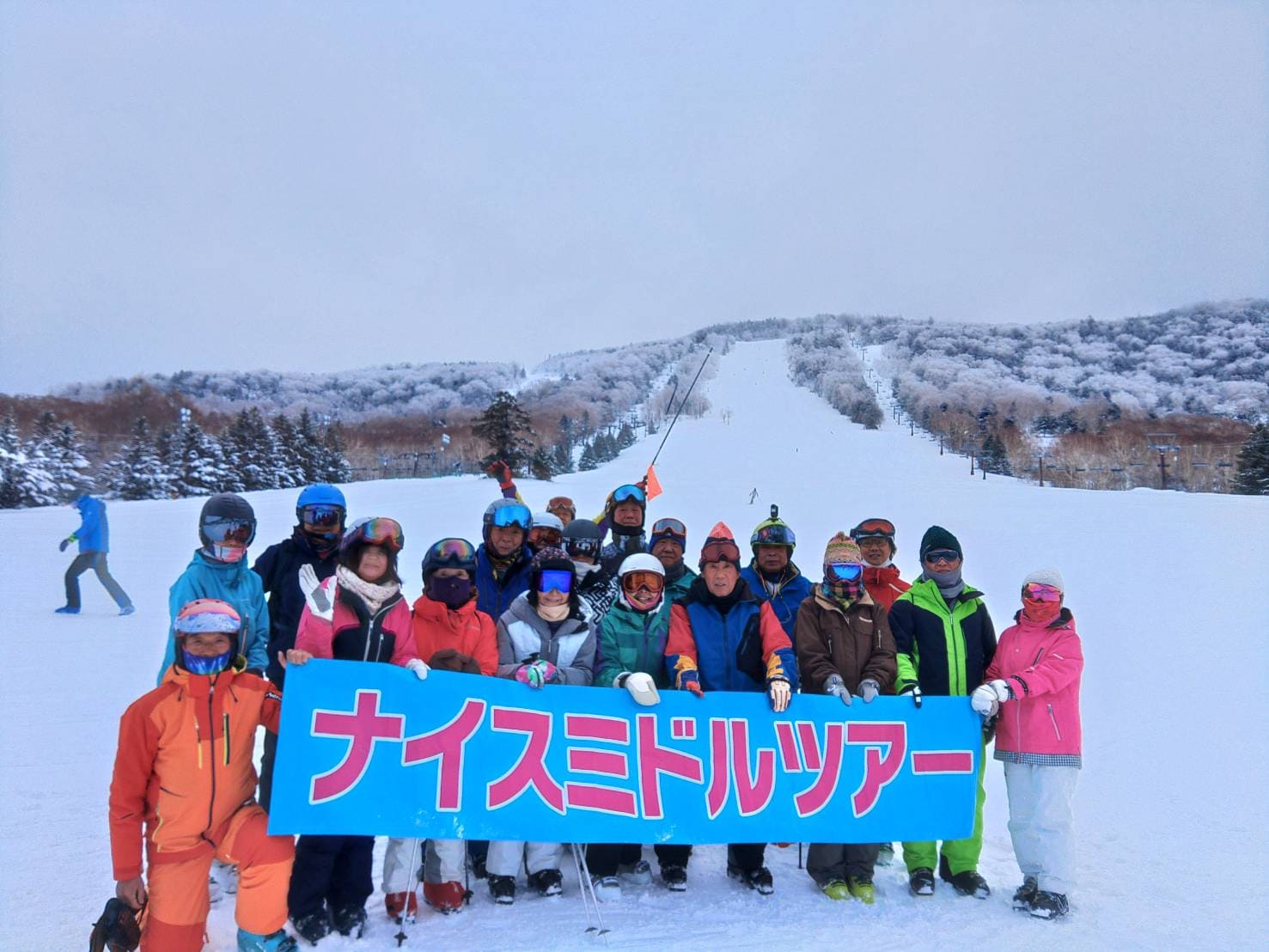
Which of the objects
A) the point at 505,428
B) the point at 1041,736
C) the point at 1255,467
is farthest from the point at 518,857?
the point at 1255,467

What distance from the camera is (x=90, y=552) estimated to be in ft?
27.6

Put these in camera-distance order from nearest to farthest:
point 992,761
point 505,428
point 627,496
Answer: point 627,496 < point 992,761 < point 505,428

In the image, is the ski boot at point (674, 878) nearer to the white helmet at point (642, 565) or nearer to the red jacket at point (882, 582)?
the white helmet at point (642, 565)

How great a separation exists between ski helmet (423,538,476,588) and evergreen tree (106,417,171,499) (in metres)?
→ 30.8

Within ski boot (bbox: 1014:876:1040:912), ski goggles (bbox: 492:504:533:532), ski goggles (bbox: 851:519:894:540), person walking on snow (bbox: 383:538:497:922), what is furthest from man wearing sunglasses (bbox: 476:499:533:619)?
ski boot (bbox: 1014:876:1040:912)

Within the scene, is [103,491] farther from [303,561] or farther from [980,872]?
[980,872]

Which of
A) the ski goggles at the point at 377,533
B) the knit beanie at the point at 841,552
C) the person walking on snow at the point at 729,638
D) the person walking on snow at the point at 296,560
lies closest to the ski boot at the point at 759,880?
the person walking on snow at the point at 729,638

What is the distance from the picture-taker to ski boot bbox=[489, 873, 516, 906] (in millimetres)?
3258

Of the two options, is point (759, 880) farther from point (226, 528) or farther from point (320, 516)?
point (226, 528)

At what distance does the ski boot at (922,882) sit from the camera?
350 cm

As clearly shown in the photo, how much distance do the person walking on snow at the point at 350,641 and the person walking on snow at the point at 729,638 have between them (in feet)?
4.25

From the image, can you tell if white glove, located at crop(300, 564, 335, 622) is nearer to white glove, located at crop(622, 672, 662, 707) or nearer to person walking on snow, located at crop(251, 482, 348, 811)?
person walking on snow, located at crop(251, 482, 348, 811)

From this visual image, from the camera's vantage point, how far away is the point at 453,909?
126 inches

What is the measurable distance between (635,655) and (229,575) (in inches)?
75.3
